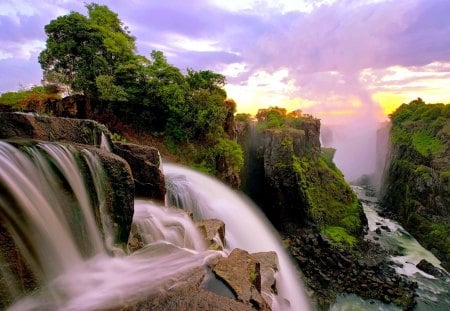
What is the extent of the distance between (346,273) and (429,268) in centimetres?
788

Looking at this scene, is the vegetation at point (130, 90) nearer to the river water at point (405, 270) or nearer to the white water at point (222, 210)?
the white water at point (222, 210)

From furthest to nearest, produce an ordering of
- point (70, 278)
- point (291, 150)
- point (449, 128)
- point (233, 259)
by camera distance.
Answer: point (449, 128), point (291, 150), point (233, 259), point (70, 278)

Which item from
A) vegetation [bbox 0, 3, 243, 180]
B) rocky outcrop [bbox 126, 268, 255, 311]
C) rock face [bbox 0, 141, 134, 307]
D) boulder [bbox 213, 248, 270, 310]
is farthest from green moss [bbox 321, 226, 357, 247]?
rocky outcrop [bbox 126, 268, 255, 311]

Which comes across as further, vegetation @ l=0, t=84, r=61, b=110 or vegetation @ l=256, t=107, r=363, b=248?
vegetation @ l=256, t=107, r=363, b=248

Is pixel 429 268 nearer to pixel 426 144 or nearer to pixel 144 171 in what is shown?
pixel 426 144

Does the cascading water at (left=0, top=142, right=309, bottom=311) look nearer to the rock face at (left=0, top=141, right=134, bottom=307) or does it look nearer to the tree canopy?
the rock face at (left=0, top=141, right=134, bottom=307)

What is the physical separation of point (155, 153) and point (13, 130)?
4879 millimetres

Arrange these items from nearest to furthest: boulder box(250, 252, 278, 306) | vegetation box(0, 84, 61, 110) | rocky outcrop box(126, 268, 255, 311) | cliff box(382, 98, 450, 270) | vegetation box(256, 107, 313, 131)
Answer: rocky outcrop box(126, 268, 255, 311), boulder box(250, 252, 278, 306), vegetation box(0, 84, 61, 110), cliff box(382, 98, 450, 270), vegetation box(256, 107, 313, 131)

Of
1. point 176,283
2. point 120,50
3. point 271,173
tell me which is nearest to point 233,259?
point 176,283

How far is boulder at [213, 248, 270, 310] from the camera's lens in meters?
5.36

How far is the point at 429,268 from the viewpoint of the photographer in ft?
77.8

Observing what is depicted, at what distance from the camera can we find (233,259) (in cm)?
675

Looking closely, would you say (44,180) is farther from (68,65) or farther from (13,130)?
(68,65)

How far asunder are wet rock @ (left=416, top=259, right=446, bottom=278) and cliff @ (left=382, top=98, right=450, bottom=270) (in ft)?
7.16
